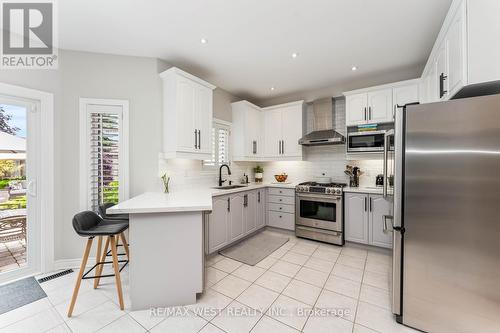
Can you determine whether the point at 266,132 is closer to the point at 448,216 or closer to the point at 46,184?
the point at 448,216

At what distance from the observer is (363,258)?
2887 mm

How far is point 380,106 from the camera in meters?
3.24

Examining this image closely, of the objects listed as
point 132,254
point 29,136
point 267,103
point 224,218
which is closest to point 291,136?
point 267,103

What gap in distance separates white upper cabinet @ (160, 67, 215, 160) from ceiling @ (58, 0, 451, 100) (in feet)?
1.13

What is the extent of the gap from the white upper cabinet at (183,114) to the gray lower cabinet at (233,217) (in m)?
0.83

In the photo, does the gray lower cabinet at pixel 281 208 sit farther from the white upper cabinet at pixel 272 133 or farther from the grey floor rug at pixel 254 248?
the white upper cabinet at pixel 272 133

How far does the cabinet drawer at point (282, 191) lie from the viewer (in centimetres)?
377

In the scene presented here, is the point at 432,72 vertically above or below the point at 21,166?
above

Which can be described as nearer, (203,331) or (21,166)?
(203,331)

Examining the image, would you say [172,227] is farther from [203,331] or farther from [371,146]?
[371,146]

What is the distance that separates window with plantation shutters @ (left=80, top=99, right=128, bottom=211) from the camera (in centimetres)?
258

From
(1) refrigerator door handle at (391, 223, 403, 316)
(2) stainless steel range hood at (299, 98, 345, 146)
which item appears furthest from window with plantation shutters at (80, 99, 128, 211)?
(1) refrigerator door handle at (391, 223, 403, 316)

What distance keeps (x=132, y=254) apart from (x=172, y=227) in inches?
15.9

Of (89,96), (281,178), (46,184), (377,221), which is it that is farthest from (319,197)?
(46,184)
